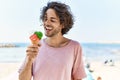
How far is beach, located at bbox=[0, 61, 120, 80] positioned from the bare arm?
1.10 m

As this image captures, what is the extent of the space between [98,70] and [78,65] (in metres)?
1.23

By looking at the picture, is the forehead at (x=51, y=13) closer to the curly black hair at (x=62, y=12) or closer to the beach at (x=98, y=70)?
the curly black hair at (x=62, y=12)

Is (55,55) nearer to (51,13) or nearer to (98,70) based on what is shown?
(51,13)

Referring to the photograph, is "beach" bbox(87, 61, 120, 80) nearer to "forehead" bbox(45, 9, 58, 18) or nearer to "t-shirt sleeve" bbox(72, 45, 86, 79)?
"t-shirt sleeve" bbox(72, 45, 86, 79)

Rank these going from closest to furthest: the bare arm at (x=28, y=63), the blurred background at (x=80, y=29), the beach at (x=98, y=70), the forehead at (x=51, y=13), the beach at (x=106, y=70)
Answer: the bare arm at (x=28, y=63)
the forehead at (x=51, y=13)
the blurred background at (x=80, y=29)
the beach at (x=98, y=70)
the beach at (x=106, y=70)

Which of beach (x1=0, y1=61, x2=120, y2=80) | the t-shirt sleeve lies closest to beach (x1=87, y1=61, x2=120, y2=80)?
beach (x1=0, y1=61, x2=120, y2=80)

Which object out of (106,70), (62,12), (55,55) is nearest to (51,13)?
(62,12)

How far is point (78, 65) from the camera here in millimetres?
1271

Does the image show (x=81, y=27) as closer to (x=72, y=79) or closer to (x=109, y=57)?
(x=109, y=57)

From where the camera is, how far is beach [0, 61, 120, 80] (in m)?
2.29

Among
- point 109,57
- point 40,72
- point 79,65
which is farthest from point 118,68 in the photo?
point 40,72

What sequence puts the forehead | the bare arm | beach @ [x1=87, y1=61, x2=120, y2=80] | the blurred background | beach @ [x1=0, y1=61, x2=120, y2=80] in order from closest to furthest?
the bare arm
the forehead
the blurred background
beach @ [x1=0, y1=61, x2=120, y2=80]
beach @ [x1=87, y1=61, x2=120, y2=80]

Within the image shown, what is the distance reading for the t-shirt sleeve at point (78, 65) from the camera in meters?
1.25

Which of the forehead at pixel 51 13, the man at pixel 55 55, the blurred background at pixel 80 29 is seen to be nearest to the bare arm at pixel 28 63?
the man at pixel 55 55
